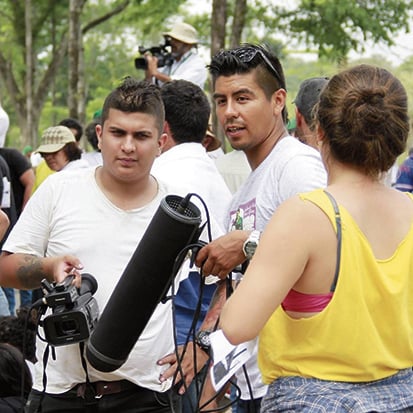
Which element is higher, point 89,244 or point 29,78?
point 89,244

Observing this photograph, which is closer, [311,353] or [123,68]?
[311,353]

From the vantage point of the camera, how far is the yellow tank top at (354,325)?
261 cm

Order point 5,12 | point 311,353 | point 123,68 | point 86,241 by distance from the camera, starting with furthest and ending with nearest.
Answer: point 123,68 → point 5,12 → point 86,241 → point 311,353

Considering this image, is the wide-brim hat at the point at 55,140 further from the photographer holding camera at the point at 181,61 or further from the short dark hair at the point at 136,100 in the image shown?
the short dark hair at the point at 136,100

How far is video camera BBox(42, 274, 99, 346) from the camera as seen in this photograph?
136 inches

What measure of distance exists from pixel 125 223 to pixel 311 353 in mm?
1464

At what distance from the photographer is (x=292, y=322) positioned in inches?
106

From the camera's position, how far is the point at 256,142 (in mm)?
3943

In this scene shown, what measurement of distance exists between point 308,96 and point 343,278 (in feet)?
8.58

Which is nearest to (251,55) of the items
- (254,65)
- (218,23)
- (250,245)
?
(254,65)

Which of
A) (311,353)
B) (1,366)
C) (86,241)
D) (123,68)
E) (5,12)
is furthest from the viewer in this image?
(123,68)

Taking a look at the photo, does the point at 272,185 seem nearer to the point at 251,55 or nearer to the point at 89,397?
the point at 251,55

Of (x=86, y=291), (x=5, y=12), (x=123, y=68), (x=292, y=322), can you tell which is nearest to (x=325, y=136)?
(x=292, y=322)

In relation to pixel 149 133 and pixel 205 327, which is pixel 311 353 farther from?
pixel 149 133
